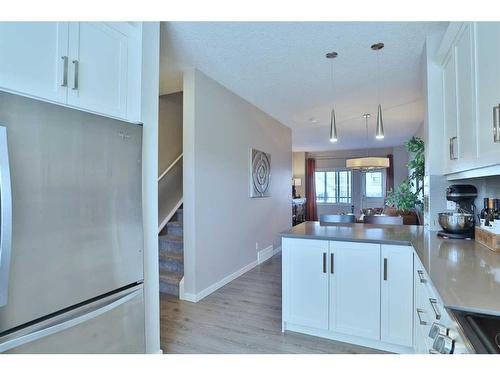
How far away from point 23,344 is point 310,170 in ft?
32.3

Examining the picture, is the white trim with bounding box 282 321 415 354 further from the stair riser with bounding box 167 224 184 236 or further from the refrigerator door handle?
the stair riser with bounding box 167 224 184 236

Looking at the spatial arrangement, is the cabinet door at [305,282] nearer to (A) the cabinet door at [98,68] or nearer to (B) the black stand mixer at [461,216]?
(B) the black stand mixer at [461,216]

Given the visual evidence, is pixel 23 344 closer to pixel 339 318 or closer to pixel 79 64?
pixel 79 64

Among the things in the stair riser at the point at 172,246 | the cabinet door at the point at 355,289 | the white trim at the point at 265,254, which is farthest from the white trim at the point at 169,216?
the cabinet door at the point at 355,289

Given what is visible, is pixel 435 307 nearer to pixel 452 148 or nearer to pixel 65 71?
pixel 452 148

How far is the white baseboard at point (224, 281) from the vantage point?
3.10 metres

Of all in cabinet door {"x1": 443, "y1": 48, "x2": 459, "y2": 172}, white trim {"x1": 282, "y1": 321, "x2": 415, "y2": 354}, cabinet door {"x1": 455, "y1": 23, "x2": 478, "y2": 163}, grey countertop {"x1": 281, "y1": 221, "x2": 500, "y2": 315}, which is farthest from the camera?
white trim {"x1": 282, "y1": 321, "x2": 415, "y2": 354}

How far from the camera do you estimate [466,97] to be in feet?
5.54

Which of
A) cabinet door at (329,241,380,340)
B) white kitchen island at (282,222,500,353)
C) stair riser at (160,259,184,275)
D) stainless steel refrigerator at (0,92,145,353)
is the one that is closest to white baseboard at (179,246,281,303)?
stair riser at (160,259,184,275)

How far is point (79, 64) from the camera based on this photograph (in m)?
1.44

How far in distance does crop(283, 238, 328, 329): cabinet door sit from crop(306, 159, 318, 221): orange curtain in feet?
26.6

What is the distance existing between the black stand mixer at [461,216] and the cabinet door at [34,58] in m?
2.60

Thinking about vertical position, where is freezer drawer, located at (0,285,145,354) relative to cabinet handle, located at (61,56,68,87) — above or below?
below

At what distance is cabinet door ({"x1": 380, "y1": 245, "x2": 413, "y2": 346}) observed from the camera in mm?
1960
